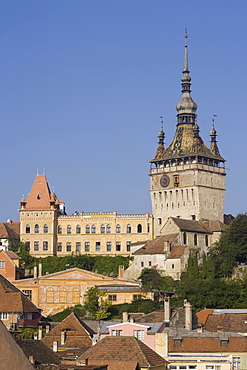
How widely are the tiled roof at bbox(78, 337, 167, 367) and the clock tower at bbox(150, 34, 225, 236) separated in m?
65.4

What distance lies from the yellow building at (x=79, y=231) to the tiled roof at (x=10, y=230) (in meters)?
2.09

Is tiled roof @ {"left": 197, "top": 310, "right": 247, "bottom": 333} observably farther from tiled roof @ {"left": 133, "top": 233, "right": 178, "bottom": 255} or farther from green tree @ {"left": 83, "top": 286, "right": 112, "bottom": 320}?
tiled roof @ {"left": 133, "top": 233, "right": 178, "bottom": 255}

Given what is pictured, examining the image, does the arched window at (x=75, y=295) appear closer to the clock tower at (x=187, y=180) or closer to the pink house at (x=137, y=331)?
the clock tower at (x=187, y=180)

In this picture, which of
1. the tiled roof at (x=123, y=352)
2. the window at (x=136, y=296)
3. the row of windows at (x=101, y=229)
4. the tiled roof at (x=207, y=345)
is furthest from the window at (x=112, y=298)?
the tiled roof at (x=123, y=352)

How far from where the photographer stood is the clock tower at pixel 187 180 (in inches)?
3915

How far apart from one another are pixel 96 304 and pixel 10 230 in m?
29.0

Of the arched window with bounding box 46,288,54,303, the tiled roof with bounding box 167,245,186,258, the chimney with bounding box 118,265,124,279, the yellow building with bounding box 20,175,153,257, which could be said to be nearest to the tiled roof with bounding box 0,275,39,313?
the arched window with bounding box 46,288,54,303

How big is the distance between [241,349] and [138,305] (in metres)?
38.3

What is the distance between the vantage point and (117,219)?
337 feet

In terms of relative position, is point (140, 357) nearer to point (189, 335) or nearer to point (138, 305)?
point (189, 335)

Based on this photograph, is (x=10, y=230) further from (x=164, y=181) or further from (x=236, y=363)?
(x=236, y=363)

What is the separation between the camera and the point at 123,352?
3169cm

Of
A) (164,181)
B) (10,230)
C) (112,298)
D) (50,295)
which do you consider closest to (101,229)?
(164,181)

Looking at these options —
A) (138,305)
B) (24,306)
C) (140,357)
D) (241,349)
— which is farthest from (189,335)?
(138,305)
